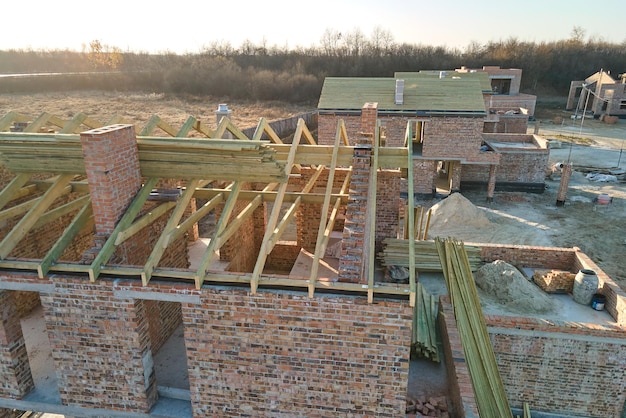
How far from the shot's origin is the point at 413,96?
22.0m

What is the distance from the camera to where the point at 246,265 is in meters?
11.7

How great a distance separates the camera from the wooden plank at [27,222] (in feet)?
21.0

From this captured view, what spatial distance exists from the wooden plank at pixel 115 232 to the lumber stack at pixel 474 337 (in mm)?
6783

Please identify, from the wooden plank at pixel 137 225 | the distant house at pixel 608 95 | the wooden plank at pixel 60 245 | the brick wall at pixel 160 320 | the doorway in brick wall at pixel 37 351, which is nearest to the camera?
the wooden plank at pixel 60 245

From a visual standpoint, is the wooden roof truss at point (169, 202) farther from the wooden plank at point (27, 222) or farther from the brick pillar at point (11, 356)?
the brick pillar at point (11, 356)

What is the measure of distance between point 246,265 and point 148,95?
46.8m

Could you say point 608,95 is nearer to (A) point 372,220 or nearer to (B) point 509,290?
(B) point 509,290

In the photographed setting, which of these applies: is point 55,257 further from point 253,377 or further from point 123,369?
point 253,377

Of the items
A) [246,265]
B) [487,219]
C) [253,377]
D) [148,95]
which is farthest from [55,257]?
[148,95]

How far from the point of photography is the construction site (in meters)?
5.93

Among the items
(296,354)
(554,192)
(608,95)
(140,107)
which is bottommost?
(554,192)

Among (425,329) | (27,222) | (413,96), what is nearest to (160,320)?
(27,222)

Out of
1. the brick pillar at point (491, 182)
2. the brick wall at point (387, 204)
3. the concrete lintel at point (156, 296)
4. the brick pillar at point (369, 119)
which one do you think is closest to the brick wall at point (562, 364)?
the brick wall at point (387, 204)

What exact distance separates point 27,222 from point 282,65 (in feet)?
201
